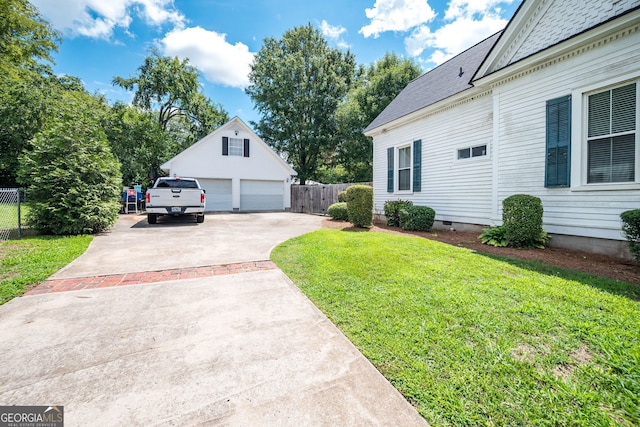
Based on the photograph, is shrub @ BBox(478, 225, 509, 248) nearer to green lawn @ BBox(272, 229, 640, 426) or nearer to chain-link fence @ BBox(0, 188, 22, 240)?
green lawn @ BBox(272, 229, 640, 426)

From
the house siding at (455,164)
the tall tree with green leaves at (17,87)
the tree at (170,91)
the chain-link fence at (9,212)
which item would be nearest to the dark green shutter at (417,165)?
the house siding at (455,164)

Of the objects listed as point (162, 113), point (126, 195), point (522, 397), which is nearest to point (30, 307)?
point (522, 397)

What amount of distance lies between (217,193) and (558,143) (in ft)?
53.4

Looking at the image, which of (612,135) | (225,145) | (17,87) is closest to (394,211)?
(612,135)

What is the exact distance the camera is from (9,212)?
23.2ft

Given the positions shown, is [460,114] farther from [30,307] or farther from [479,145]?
[30,307]

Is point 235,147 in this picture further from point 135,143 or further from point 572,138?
point 572,138

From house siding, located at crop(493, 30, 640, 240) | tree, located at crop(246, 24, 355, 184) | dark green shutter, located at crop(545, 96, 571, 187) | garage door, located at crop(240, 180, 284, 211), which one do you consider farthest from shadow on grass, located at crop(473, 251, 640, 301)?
tree, located at crop(246, 24, 355, 184)

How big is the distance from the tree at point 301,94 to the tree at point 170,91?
204 inches

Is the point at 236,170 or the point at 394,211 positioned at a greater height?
the point at 236,170

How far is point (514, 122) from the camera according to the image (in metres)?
6.38

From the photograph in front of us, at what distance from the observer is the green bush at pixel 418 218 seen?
8.04 m

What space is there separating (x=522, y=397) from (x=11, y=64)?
93.1ft

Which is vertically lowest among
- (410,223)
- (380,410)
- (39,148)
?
(380,410)
